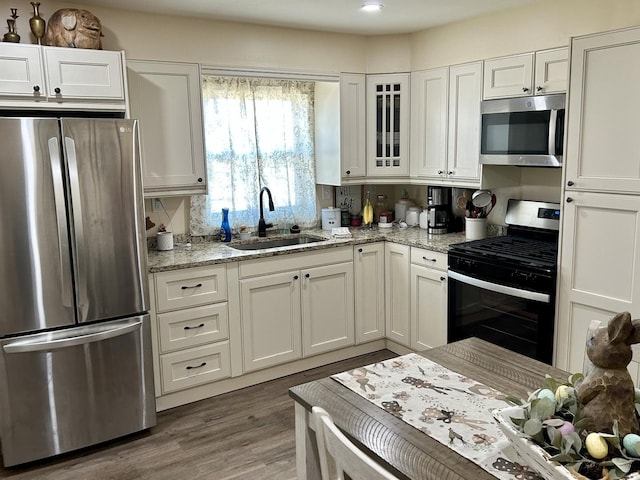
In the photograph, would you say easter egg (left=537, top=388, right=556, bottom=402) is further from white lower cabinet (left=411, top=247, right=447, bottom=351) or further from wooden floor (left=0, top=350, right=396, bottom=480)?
white lower cabinet (left=411, top=247, right=447, bottom=351)

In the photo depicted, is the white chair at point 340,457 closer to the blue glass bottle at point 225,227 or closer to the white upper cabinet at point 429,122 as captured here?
the blue glass bottle at point 225,227

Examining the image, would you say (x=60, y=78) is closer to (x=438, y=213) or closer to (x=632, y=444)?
(x=438, y=213)

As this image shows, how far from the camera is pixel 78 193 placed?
2.76 m

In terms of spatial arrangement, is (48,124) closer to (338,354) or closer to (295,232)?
(295,232)

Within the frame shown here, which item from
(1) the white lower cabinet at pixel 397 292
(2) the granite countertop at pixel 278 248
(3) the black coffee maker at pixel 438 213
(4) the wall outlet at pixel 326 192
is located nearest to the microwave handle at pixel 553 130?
(2) the granite countertop at pixel 278 248

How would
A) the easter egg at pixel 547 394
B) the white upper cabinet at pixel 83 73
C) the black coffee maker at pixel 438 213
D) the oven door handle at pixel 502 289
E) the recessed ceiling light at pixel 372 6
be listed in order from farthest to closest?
the black coffee maker at pixel 438 213 < the recessed ceiling light at pixel 372 6 < the oven door handle at pixel 502 289 < the white upper cabinet at pixel 83 73 < the easter egg at pixel 547 394

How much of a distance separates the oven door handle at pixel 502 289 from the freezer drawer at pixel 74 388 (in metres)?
1.90

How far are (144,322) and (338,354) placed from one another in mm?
1591

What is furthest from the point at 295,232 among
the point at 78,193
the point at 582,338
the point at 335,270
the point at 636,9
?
the point at 636,9

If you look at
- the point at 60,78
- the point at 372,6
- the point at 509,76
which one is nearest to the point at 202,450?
the point at 60,78

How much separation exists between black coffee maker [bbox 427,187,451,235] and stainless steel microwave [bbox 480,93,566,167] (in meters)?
0.60

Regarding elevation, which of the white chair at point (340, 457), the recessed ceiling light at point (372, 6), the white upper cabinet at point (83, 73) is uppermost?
the recessed ceiling light at point (372, 6)

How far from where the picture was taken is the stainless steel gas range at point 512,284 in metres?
3.00

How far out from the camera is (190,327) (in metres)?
3.39
